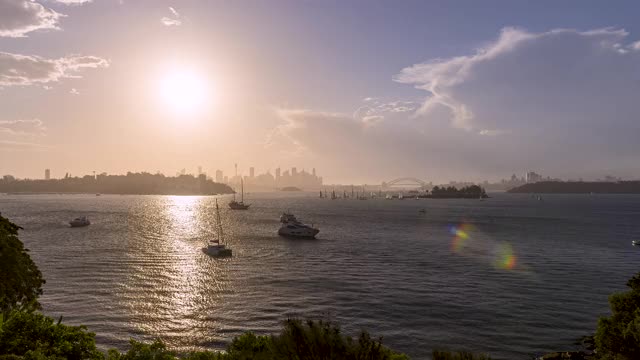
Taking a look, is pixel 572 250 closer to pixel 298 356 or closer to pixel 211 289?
pixel 211 289

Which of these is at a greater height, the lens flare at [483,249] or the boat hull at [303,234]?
the boat hull at [303,234]

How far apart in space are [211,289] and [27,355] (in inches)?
1933

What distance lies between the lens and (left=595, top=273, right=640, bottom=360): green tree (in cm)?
2692

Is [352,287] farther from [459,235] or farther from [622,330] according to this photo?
[459,235]

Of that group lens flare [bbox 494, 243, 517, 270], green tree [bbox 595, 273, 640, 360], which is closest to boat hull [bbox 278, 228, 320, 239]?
lens flare [bbox 494, 243, 517, 270]

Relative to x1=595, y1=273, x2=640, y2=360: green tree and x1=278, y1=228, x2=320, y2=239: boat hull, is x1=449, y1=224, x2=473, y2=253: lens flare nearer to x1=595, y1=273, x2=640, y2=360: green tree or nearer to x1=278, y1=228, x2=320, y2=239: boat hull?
x1=278, y1=228, x2=320, y2=239: boat hull

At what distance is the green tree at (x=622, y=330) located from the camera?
26.9 metres

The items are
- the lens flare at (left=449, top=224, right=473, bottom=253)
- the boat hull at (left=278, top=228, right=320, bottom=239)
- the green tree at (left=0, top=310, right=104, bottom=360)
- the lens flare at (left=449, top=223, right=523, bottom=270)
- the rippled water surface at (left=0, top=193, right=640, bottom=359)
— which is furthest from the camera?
the boat hull at (left=278, top=228, right=320, bottom=239)

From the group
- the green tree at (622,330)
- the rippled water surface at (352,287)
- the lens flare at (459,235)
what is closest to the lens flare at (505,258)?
the rippled water surface at (352,287)

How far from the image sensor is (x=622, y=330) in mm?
28234

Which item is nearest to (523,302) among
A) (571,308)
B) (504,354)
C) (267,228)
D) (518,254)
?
(571,308)

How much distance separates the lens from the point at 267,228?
15000cm

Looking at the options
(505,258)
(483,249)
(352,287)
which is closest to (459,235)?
(483,249)

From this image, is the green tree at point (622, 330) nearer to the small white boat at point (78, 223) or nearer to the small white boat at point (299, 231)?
the small white boat at point (299, 231)
